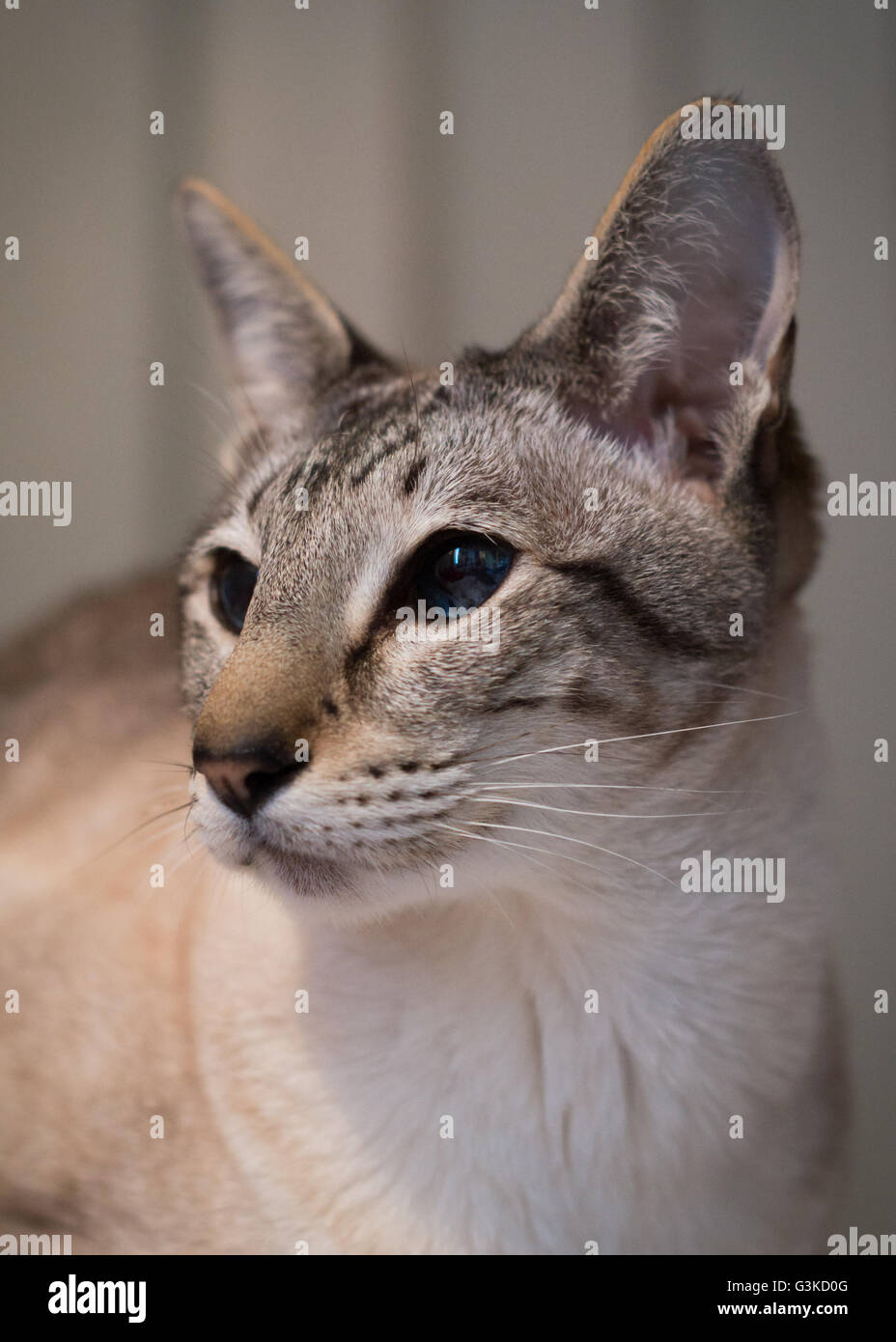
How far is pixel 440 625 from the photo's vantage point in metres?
1.06

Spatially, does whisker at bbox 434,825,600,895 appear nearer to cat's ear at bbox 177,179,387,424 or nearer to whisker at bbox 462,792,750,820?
whisker at bbox 462,792,750,820

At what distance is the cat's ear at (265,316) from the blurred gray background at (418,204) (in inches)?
5.1

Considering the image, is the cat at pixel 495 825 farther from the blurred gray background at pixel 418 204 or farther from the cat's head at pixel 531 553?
the blurred gray background at pixel 418 204

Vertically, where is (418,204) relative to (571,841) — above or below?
above

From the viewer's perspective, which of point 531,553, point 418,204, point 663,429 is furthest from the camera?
point 418,204

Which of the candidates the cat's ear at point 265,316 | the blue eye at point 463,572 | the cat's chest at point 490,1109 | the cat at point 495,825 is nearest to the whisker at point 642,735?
the cat at point 495,825

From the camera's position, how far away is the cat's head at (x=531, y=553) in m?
0.98

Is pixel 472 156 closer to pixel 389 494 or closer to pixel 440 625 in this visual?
pixel 389 494

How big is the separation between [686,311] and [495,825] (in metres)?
0.56

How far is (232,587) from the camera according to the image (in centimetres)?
131

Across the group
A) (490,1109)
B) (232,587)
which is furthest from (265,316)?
(490,1109)

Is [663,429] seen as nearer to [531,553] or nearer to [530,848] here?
[531,553]
